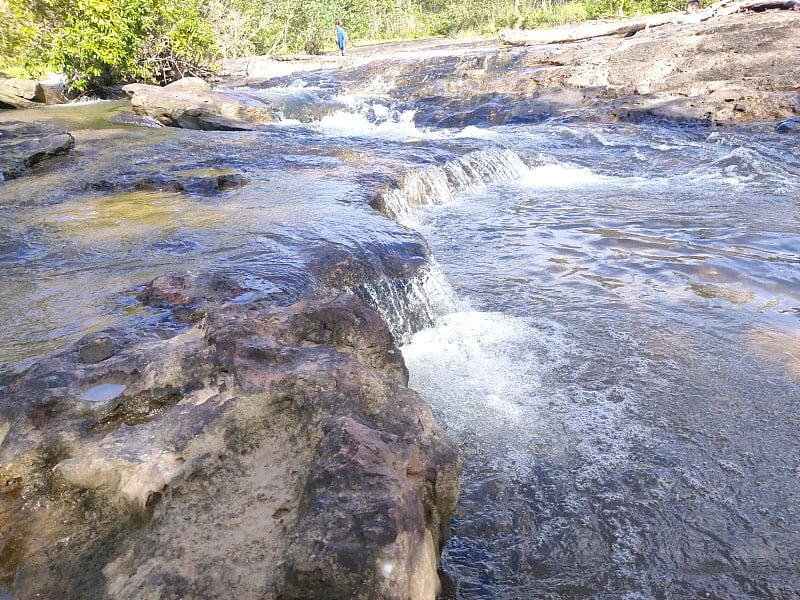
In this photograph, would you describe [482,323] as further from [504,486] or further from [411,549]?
[411,549]

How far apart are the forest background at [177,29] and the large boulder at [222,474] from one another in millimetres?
11044

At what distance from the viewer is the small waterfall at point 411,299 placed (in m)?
4.17

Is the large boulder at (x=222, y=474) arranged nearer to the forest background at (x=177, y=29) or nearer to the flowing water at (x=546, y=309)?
the flowing water at (x=546, y=309)

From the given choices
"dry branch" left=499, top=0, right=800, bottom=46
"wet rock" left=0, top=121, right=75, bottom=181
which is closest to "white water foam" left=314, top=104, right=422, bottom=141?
"wet rock" left=0, top=121, right=75, bottom=181

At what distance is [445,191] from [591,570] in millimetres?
6021

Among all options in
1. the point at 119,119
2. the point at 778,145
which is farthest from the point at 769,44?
the point at 119,119

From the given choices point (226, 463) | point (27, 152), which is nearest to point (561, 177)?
point (27, 152)

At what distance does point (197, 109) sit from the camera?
37.7ft

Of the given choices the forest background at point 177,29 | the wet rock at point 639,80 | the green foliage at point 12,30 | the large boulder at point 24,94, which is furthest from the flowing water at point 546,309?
the forest background at point 177,29

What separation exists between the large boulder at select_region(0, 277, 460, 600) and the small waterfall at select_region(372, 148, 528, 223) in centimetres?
406

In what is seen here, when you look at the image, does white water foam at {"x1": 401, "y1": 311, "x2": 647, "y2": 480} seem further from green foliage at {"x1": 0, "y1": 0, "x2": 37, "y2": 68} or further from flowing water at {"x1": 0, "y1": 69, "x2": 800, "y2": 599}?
green foliage at {"x1": 0, "y1": 0, "x2": 37, "y2": 68}

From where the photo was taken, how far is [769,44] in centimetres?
1256

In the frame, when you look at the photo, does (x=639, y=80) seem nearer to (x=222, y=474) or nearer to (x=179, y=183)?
(x=179, y=183)

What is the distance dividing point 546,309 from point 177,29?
15268 millimetres
